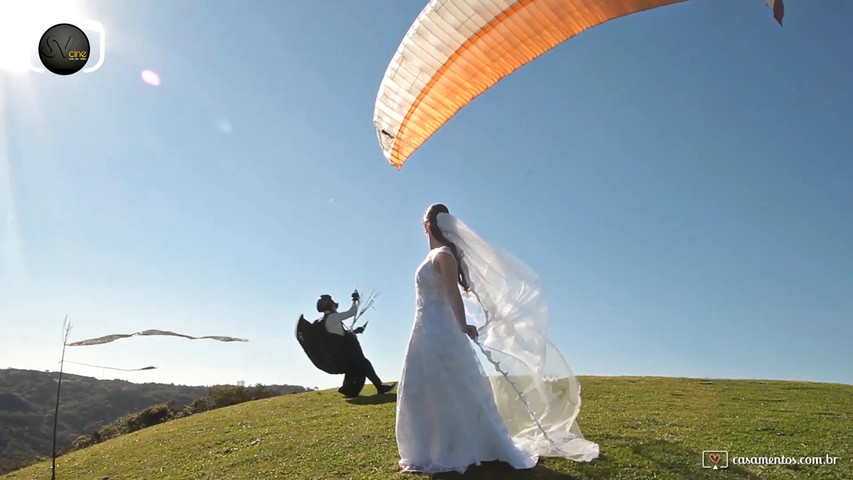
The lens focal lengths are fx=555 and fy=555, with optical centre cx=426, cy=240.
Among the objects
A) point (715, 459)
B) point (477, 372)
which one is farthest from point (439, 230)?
point (715, 459)

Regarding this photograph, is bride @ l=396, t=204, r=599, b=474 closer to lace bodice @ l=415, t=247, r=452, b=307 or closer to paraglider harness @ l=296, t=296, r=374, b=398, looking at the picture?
lace bodice @ l=415, t=247, r=452, b=307

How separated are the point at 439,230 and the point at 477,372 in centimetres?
164

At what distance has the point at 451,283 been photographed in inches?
237

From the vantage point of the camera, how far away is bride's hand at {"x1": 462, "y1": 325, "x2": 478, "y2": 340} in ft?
19.8

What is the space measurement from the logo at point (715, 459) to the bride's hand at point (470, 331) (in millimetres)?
3093

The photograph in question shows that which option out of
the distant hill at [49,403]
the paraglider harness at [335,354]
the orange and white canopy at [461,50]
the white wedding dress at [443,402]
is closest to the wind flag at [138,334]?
the white wedding dress at [443,402]

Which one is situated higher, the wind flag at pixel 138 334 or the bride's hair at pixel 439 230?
the bride's hair at pixel 439 230

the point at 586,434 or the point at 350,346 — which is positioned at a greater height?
the point at 350,346

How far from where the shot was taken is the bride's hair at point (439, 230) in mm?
6379

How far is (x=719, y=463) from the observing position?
6.55 metres

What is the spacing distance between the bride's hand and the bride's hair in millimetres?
603

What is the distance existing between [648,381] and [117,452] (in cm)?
1413

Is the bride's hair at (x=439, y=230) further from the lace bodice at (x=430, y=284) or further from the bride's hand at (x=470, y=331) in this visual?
the bride's hand at (x=470, y=331)

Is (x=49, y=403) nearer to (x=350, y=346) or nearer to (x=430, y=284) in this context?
(x=350, y=346)
